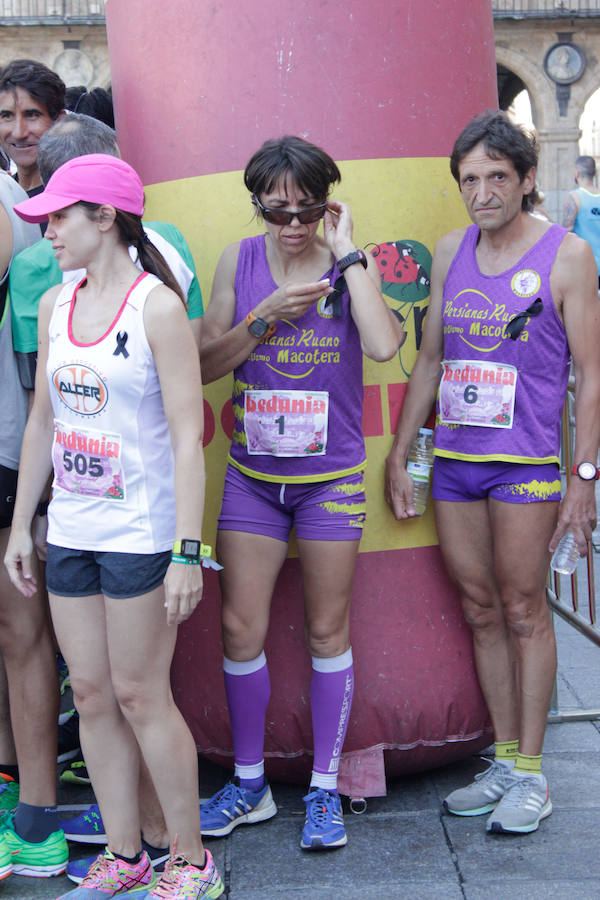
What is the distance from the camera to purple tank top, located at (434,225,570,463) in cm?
289

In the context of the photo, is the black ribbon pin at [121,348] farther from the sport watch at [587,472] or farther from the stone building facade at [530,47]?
the stone building facade at [530,47]

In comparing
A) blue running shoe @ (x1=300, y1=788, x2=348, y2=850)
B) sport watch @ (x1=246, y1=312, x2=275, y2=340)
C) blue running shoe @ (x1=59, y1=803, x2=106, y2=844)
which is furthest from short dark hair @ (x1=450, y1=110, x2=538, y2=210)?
blue running shoe @ (x1=59, y1=803, x2=106, y2=844)

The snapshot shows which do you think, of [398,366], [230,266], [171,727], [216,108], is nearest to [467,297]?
[398,366]

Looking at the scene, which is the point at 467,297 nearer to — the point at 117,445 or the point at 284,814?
the point at 117,445

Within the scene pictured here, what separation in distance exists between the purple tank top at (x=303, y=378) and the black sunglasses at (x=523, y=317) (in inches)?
16.8

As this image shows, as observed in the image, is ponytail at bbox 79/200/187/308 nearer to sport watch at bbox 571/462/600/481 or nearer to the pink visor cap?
the pink visor cap

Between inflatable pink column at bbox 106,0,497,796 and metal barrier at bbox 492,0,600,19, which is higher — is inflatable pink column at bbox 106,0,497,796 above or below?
below

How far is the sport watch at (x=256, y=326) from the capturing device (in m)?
2.82

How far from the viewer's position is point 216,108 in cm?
310

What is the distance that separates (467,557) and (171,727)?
1.03 meters

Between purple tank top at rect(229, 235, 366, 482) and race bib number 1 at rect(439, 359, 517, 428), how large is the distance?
282mm

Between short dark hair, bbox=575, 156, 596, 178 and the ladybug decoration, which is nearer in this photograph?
the ladybug decoration

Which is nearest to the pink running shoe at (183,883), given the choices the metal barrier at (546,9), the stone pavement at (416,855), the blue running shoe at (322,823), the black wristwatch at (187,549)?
the stone pavement at (416,855)

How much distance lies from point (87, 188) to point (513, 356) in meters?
1.23
